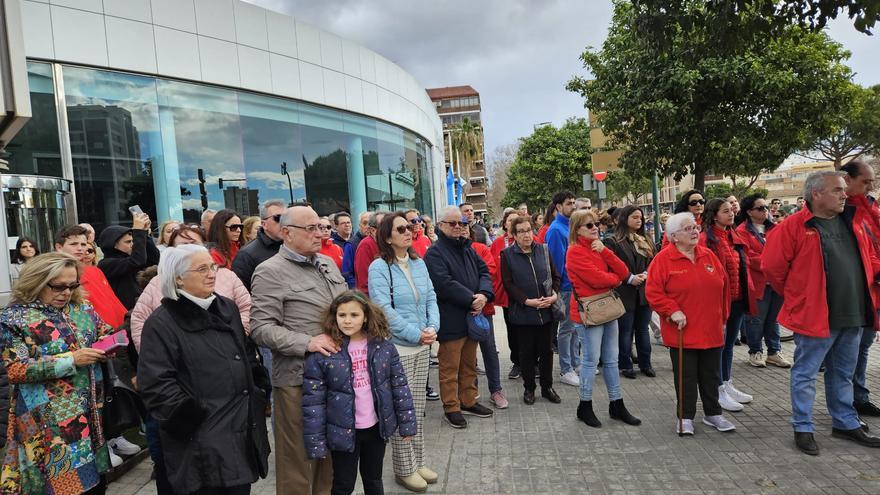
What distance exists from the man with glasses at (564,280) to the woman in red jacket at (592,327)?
1.28 m

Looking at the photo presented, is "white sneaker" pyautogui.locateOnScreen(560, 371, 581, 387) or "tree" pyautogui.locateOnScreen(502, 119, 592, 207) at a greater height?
"tree" pyautogui.locateOnScreen(502, 119, 592, 207)

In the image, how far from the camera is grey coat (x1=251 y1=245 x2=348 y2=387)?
10.5ft

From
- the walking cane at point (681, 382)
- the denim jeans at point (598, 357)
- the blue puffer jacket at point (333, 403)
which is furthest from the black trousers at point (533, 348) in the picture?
the blue puffer jacket at point (333, 403)

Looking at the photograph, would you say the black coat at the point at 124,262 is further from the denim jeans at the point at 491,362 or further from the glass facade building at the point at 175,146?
the glass facade building at the point at 175,146

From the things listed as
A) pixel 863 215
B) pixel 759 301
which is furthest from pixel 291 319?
pixel 759 301

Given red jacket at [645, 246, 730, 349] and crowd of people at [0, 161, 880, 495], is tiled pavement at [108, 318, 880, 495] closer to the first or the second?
crowd of people at [0, 161, 880, 495]

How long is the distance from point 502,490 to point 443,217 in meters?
2.47

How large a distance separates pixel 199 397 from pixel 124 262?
9.21 ft

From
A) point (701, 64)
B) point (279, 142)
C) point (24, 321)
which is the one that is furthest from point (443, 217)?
point (279, 142)

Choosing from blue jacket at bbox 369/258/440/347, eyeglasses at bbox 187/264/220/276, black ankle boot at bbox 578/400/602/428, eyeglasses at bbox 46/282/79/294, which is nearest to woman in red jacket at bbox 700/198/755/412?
black ankle boot at bbox 578/400/602/428

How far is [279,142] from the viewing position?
1581 centimetres

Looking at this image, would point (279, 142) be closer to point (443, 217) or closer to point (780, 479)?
point (443, 217)

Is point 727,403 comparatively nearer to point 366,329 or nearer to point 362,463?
point 362,463

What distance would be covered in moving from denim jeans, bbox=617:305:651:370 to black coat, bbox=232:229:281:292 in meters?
4.21
